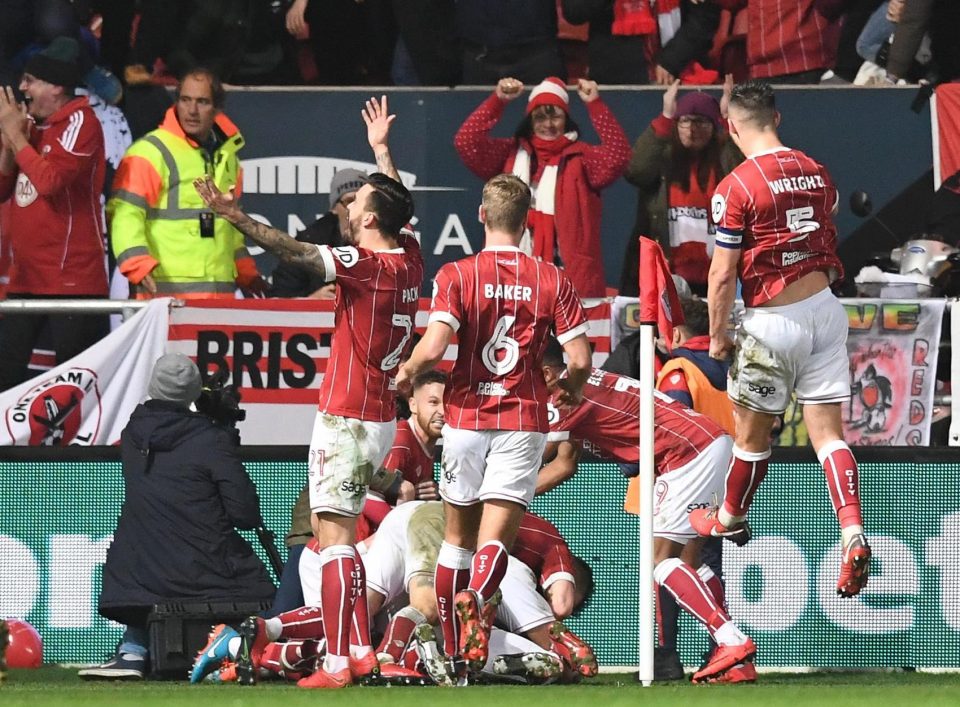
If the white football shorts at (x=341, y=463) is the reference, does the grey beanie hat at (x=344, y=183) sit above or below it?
above

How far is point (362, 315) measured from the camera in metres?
8.53

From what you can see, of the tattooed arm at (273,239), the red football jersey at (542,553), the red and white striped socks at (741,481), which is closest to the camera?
the tattooed arm at (273,239)

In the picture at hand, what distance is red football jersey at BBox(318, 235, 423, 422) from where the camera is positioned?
8492mm

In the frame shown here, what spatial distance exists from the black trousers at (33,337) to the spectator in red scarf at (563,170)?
257cm

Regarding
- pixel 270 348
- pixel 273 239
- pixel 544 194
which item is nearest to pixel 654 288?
pixel 273 239

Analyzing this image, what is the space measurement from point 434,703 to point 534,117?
5.76 m

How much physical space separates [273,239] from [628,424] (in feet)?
6.76

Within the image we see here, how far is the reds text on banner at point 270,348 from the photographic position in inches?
431

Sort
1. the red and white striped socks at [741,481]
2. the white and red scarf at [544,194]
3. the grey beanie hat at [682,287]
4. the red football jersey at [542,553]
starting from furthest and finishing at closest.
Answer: the white and red scarf at [544,194] → the grey beanie hat at [682,287] → the red football jersey at [542,553] → the red and white striped socks at [741,481]

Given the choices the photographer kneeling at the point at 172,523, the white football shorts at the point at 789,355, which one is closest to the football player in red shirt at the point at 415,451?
the photographer kneeling at the point at 172,523

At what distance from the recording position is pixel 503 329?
8.52 m

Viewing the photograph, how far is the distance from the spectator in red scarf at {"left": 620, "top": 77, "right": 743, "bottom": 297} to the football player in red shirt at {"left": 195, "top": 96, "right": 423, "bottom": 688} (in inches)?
155

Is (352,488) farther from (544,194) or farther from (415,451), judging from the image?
(544,194)

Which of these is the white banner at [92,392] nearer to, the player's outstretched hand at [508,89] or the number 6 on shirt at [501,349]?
the player's outstretched hand at [508,89]
